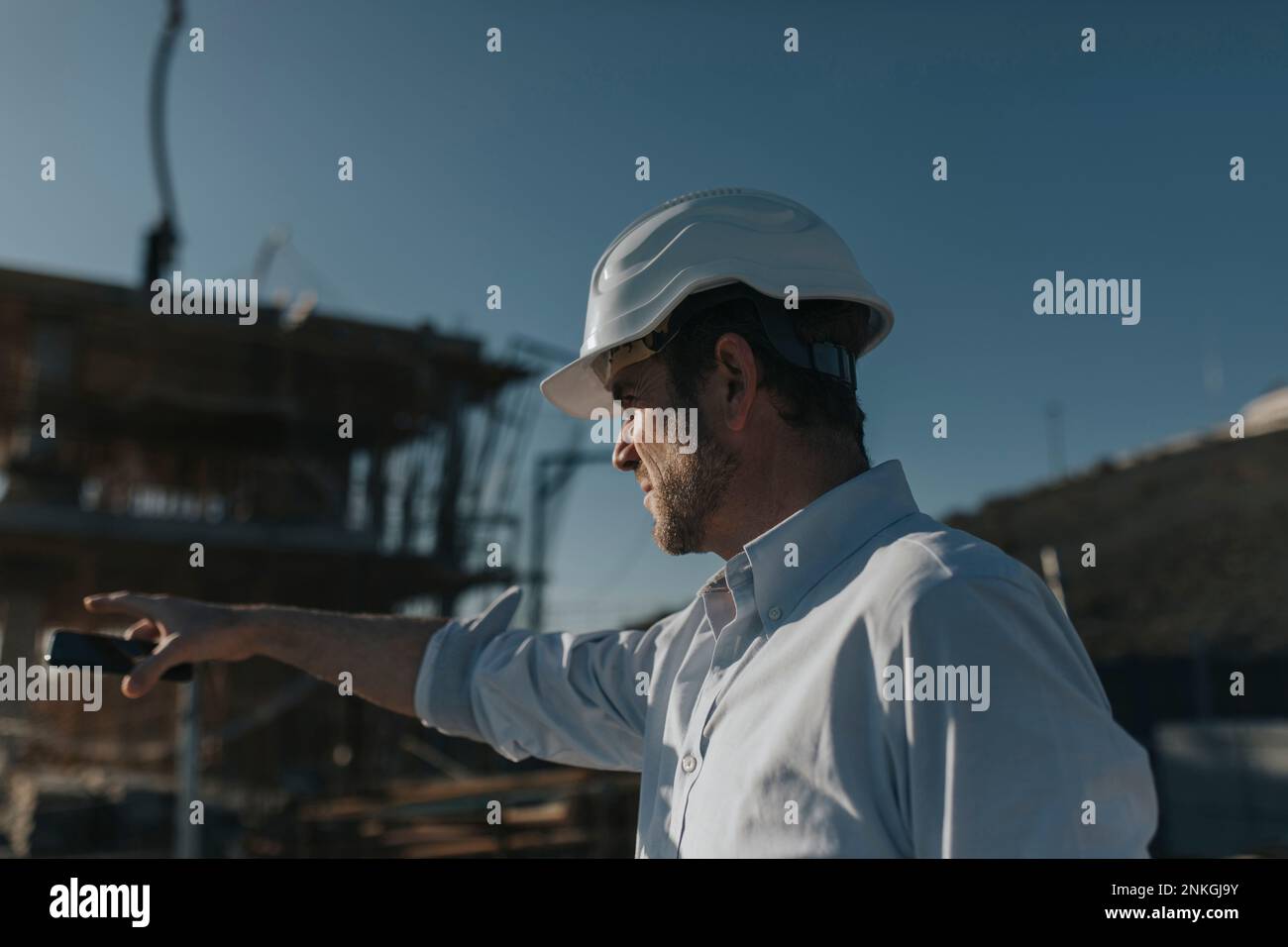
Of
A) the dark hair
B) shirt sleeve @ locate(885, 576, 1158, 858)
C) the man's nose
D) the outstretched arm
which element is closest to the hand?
the outstretched arm

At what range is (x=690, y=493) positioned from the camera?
213 centimetres

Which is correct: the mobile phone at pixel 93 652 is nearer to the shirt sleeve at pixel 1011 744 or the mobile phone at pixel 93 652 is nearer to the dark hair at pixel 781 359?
the dark hair at pixel 781 359

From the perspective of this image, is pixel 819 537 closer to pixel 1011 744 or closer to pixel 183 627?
pixel 1011 744

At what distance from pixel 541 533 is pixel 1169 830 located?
12.2 m

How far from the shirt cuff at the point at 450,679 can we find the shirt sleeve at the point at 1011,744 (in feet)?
4.61

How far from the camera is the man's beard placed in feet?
6.84

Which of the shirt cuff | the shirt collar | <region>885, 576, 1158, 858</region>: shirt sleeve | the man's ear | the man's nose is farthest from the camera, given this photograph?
the shirt cuff

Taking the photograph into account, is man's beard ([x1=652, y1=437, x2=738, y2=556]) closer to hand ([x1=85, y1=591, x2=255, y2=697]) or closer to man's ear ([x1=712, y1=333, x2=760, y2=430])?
man's ear ([x1=712, y1=333, x2=760, y2=430])

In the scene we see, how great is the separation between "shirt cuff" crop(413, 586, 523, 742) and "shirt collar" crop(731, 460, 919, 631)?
3.01 feet

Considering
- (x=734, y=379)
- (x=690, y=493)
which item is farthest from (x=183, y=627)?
(x=734, y=379)

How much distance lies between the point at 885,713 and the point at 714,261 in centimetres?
99

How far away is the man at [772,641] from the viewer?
1.41 metres
